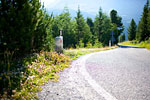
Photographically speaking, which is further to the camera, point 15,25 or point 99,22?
point 99,22

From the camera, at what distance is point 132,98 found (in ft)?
8.55

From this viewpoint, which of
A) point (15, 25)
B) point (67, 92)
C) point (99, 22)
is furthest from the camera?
point (99, 22)

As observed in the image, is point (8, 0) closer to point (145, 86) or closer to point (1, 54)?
point (1, 54)

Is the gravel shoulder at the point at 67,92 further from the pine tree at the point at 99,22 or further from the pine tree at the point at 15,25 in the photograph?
the pine tree at the point at 99,22

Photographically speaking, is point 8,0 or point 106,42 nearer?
point 8,0

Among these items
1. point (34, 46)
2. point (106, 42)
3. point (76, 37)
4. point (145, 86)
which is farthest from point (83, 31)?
point (145, 86)

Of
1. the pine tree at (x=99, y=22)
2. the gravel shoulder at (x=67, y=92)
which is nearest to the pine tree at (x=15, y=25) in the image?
the gravel shoulder at (x=67, y=92)

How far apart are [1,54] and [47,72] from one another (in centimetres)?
200

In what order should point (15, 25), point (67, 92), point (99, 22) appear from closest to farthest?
point (67, 92)
point (15, 25)
point (99, 22)

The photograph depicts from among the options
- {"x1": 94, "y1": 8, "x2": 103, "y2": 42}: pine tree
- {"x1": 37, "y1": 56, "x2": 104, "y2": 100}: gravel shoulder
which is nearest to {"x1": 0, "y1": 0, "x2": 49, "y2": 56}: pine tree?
{"x1": 37, "y1": 56, "x2": 104, "y2": 100}: gravel shoulder

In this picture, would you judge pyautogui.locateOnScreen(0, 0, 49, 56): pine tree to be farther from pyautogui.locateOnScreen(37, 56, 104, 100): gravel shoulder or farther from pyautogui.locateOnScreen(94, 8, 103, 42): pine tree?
pyautogui.locateOnScreen(94, 8, 103, 42): pine tree

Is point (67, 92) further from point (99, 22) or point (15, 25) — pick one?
point (99, 22)

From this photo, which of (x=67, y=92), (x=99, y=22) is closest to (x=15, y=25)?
(x=67, y=92)

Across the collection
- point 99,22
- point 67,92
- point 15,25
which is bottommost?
point 67,92
